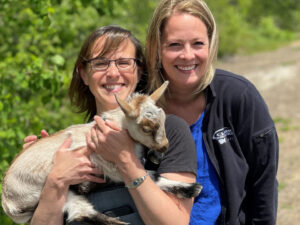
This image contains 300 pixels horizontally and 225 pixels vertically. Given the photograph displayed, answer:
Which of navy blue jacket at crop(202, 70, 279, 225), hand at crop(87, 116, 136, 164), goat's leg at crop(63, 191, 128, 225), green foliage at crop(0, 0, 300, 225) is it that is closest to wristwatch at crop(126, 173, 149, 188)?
hand at crop(87, 116, 136, 164)

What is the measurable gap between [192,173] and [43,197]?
1046mm

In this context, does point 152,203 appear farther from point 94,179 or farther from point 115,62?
point 115,62

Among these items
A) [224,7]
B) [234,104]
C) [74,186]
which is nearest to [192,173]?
[234,104]

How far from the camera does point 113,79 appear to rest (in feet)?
9.77

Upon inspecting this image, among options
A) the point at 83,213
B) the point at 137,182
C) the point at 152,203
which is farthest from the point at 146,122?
the point at 83,213

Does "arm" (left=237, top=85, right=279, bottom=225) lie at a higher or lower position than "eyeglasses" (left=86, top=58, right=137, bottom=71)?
lower

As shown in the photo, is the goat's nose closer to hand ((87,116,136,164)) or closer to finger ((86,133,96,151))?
hand ((87,116,136,164))

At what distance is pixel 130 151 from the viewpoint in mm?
2504

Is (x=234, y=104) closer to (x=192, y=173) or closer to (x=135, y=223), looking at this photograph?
(x=192, y=173)

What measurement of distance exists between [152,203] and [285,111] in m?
9.03

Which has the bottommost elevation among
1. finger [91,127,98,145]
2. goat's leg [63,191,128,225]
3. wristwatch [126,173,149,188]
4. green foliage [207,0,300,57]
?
goat's leg [63,191,128,225]

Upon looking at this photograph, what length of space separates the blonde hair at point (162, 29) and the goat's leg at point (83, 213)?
3.17ft

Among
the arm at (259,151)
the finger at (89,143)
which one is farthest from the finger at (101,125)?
the arm at (259,151)

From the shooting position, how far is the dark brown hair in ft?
9.98
